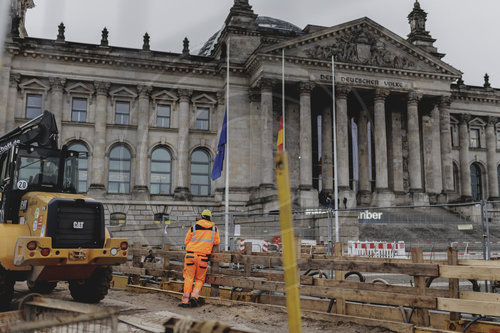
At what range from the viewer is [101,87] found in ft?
130

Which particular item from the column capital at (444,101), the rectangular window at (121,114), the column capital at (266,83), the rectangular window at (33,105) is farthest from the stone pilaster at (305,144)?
the rectangular window at (33,105)

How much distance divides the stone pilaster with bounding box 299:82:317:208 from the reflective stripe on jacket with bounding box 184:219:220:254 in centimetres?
2606

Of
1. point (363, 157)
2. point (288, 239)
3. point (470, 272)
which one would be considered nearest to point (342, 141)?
point (363, 157)

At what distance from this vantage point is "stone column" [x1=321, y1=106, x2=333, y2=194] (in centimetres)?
4272

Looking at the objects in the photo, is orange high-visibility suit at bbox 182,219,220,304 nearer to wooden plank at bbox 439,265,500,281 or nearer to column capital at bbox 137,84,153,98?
wooden plank at bbox 439,265,500,281

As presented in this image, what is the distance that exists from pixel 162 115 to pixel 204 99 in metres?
3.87

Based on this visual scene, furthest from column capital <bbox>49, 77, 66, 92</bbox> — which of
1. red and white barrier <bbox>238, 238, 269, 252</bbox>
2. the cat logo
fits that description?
the cat logo

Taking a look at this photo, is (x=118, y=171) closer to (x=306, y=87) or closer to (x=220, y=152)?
(x=220, y=152)

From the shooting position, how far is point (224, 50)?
4309cm

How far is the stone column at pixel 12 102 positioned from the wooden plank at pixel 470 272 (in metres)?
36.6

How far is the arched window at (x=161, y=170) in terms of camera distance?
134 ft

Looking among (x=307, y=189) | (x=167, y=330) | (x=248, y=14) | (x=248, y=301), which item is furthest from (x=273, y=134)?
(x=167, y=330)

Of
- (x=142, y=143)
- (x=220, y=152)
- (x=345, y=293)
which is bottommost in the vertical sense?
(x=345, y=293)

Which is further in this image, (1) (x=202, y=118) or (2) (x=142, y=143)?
(1) (x=202, y=118)
